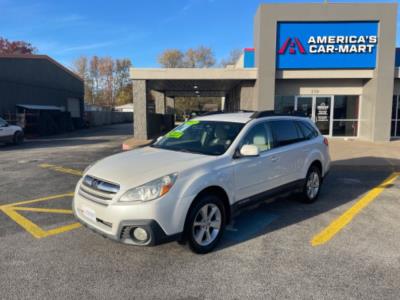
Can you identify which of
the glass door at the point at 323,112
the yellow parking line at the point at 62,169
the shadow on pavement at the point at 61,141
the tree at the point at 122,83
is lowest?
the yellow parking line at the point at 62,169

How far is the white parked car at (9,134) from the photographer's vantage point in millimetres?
15617

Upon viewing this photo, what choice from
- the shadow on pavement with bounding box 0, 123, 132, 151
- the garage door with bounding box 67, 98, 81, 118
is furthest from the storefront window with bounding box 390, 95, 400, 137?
the garage door with bounding box 67, 98, 81, 118

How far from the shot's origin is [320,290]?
10.2 ft

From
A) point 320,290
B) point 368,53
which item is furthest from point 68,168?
point 368,53

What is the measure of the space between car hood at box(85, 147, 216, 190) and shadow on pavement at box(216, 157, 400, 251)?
1.19 metres

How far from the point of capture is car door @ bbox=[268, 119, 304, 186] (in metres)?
5.03

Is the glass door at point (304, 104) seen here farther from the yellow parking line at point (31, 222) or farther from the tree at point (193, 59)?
the tree at point (193, 59)

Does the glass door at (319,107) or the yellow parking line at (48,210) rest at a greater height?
the glass door at (319,107)

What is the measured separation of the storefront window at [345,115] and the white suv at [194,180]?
512 inches

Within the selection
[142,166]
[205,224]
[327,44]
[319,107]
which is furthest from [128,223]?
[319,107]

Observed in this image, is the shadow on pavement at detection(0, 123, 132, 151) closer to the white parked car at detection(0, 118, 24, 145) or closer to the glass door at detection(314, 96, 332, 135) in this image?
the white parked car at detection(0, 118, 24, 145)

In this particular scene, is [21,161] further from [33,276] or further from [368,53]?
[368,53]

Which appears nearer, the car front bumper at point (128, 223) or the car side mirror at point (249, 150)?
the car front bumper at point (128, 223)

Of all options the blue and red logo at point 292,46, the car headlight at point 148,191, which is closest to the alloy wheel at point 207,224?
the car headlight at point 148,191
